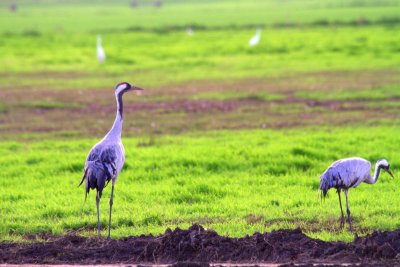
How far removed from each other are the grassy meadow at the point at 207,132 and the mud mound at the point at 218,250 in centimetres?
88

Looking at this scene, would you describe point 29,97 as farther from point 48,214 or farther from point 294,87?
point 48,214

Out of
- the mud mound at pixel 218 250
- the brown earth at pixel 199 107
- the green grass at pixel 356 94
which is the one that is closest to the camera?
the mud mound at pixel 218 250

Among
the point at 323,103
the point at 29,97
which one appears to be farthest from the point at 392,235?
the point at 29,97

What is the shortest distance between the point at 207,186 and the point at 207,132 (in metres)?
5.40

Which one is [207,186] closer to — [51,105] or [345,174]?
[345,174]

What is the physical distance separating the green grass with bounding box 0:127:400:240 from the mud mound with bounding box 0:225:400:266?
35.1 inches

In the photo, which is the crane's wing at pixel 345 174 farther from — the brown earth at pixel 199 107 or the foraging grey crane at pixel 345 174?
the brown earth at pixel 199 107

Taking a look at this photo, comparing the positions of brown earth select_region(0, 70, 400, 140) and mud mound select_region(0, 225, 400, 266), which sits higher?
brown earth select_region(0, 70, 400, 140)

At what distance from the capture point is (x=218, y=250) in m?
8.03

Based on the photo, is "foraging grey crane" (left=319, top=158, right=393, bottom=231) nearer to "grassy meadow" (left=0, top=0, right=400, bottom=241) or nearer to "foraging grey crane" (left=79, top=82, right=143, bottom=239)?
"grassy meadow" (left=0, top=0, right=400, bottom=241)

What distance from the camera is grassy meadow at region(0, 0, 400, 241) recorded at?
10359mm

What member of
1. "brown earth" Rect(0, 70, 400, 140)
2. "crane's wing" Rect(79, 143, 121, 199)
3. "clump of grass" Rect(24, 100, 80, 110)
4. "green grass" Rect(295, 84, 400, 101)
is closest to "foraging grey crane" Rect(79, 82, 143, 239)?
"crane's wing" Rect(79, 143, 121, 199)

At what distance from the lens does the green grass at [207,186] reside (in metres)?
9.95

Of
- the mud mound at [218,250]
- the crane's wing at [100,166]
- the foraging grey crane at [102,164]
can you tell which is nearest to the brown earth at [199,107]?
the foraging grey crane at [102,164]
